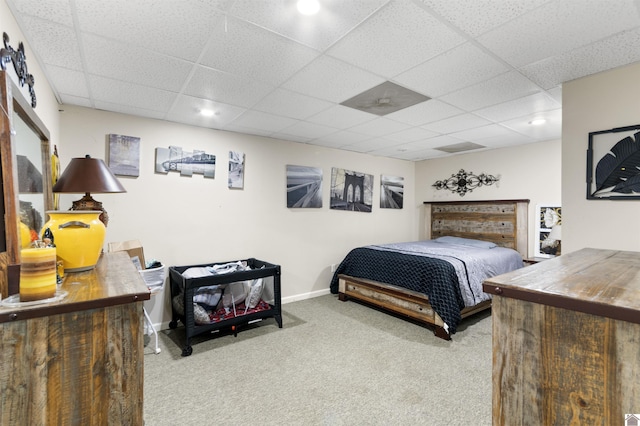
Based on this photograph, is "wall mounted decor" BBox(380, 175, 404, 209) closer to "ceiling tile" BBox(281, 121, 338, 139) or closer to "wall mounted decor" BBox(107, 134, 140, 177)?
"ceiling tile" BBox(281, 121, 338, 139)

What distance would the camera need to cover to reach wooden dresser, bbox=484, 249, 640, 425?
2.33 ft

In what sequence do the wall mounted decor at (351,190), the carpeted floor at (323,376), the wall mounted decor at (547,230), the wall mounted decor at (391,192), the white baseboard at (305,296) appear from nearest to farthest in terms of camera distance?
the carpeted floor at (323,376) → the wall mounted decor at (547,230) → the white baseboard at (305,296) → the wall mounted decor at (351,190) → the wall mounted decor at (391,192)

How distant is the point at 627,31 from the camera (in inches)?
64.6

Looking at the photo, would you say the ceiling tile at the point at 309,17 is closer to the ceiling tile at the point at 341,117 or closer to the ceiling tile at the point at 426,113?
the ceiling tile at the point at 341,117

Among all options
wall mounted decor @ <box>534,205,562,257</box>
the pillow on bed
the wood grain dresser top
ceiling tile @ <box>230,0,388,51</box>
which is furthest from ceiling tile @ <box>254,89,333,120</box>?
wall mounted decor @ <box>534,205,562,257</box>

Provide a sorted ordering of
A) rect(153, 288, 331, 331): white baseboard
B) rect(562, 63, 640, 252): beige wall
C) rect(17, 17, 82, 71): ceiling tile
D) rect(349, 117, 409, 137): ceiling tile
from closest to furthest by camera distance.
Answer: rect(17, 17, 82, 71): ceiling tile < rect(562, 63, 640, 252): beige wall < rect(349, 117, 409, 137): ceiling tile < rect(153, 288, 331, 331): white baseboard

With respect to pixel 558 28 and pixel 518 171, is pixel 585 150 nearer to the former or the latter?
pixel 558 28

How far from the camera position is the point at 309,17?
155cm

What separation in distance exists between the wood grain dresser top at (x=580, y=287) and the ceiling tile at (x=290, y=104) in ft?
7.09

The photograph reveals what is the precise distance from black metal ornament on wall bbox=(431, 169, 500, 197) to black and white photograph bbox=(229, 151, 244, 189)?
3.61m

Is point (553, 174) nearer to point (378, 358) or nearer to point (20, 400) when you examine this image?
point (378, 358)

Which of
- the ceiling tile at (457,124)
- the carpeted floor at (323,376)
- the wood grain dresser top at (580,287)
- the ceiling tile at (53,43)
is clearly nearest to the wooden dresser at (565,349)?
the wood grain dresser top at (580,287)

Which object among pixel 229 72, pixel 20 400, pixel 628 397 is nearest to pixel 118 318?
pixel 20 400

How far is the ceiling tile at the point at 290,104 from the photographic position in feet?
8.47
